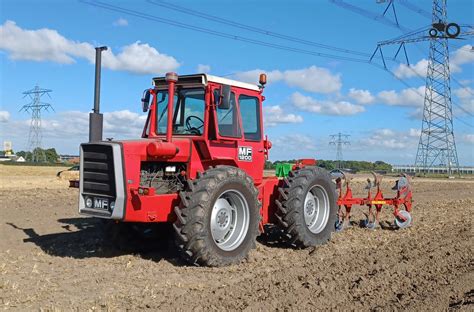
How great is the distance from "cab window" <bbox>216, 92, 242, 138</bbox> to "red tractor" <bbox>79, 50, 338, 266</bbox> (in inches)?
0.6

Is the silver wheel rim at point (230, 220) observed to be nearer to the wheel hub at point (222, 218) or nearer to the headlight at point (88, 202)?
the wheel hub at point (222, 218)

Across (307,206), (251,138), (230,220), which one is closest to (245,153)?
(251,138)

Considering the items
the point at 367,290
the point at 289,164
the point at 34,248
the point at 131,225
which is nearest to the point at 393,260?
the point at 367,290

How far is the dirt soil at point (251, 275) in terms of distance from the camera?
5148 millimetres

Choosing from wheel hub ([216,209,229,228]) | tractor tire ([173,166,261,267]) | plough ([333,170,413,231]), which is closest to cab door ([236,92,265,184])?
tractor tire ([173,166,261,267])

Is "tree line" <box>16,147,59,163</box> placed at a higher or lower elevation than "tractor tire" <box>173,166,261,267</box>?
higher

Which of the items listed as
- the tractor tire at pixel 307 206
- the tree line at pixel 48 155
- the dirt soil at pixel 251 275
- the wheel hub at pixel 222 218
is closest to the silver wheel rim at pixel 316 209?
the tractor tire at pixel 307 206

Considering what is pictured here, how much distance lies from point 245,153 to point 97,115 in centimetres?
253

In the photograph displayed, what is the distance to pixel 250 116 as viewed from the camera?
832 cm

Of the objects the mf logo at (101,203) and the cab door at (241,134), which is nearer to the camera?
the mf logo at (101,203)

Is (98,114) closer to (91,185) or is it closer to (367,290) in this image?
(91,185)

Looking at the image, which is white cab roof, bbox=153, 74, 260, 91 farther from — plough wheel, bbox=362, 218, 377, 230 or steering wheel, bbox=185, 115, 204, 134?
plough wheel, bbox=362, 218, 377, 230

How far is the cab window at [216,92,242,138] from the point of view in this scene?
771 cm

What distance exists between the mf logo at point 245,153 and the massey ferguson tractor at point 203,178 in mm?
16
